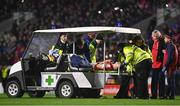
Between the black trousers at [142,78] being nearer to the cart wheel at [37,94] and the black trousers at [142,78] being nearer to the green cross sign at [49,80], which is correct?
the green cross sign at [49,80]

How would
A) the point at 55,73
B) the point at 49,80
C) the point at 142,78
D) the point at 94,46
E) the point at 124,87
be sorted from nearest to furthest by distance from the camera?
the point at 142,78 < the point at 124,87 < the point at 55,73 < the point at 49,80 < the point at 94,46

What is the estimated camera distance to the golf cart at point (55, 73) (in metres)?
25.0

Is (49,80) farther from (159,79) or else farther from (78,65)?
(159,79)

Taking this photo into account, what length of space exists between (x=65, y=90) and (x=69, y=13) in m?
18.9

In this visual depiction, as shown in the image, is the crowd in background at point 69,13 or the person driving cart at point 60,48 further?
the crowd in background at point 69,13

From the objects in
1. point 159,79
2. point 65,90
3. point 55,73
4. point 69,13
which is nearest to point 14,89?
point 55,73

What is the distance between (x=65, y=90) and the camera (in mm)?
25016

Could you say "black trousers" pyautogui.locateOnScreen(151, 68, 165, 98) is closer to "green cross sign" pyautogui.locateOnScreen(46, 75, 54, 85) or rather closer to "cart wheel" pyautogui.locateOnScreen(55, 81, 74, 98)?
"cart wheel" pyautogui.locateOnScreen(55, 81, 74, 98)

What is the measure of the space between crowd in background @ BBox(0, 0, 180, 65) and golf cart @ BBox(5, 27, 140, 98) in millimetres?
11988

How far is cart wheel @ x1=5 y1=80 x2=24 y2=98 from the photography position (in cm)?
2603

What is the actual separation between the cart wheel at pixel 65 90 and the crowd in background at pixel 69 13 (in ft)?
43.5

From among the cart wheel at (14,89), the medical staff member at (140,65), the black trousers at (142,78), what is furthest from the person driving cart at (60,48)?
the black trousers at (142,78)

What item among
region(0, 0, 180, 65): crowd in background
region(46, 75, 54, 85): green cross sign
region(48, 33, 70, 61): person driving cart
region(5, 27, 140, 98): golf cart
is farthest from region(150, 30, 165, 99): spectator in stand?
region(0, 0, 180, 65): crowd in background

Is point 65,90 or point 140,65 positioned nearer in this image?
point 140,65
